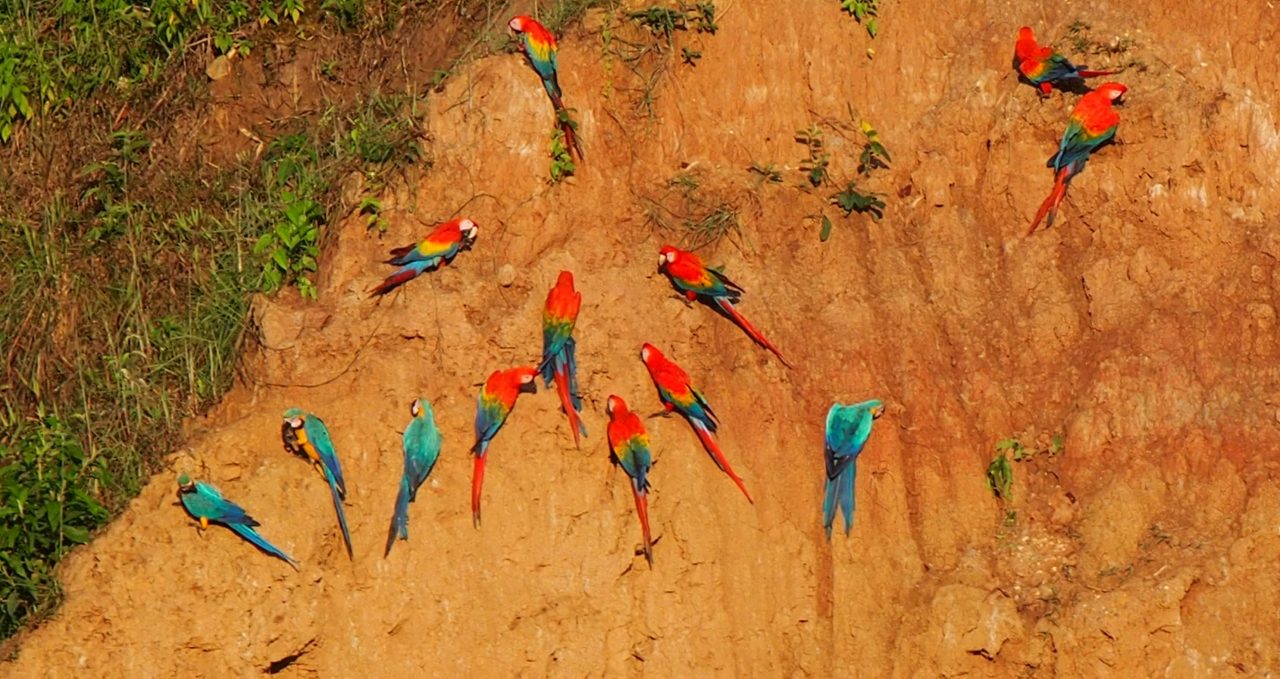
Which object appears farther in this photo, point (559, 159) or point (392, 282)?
point (559, 159)

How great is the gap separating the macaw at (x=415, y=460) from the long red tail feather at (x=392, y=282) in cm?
53

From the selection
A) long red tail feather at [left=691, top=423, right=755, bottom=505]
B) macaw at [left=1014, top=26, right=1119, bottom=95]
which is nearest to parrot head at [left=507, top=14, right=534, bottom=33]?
long red tail feather at [left=691, top=423, right=755, bottom=505]

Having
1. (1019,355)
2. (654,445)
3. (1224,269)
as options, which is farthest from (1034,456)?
(654,445)

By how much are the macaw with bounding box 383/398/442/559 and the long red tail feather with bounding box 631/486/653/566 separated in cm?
78

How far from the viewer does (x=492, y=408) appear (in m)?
6.82

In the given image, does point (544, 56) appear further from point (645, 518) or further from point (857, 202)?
point (645, 518)

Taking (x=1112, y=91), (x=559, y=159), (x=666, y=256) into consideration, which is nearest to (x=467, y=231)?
(x=559, y=159)

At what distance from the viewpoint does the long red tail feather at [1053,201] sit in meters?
7.41

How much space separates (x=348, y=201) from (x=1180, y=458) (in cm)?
347

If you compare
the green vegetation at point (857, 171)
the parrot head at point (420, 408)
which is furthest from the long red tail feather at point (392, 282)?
the green vegetation at point (857, 171)

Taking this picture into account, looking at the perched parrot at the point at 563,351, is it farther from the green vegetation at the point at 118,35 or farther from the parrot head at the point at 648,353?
the green vegetation at the point at 118,35

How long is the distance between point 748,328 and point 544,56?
54.4 inches

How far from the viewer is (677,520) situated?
271 inches

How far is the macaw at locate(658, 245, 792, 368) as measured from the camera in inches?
281
